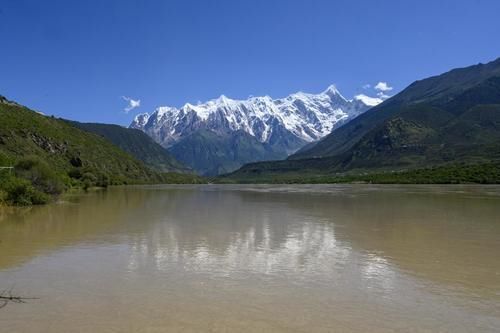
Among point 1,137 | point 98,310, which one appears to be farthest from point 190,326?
point 1,137

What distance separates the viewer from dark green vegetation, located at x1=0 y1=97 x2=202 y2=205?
55041 mm

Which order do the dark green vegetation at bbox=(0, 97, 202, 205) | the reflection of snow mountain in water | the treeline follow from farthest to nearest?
the dark green vegetation at bbox=(0, 97, 202, 205) → the treeline → the reflection of snow mountain in water

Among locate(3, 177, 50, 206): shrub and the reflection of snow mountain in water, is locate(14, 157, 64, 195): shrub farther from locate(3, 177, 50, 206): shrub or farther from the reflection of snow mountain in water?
the reflection of snow mountain in water

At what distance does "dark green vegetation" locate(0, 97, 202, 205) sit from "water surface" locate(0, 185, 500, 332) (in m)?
23.7

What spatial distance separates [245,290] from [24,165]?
194ft

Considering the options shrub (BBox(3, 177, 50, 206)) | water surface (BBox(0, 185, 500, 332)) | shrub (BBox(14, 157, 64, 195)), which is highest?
shrub (BBox(14, 157, 64, 195))

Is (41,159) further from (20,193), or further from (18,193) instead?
(18,193)

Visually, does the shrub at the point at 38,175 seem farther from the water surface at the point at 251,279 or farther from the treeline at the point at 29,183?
the water surface at the point at 251,279

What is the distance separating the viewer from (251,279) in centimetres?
1731

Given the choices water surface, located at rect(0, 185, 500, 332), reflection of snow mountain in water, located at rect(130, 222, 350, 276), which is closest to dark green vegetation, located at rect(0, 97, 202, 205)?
water surface, located at rect(0, 185, 500, 332)

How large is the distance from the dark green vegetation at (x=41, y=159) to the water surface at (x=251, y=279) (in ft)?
77.9

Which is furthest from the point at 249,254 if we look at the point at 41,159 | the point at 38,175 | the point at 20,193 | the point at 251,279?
the point at 41,159

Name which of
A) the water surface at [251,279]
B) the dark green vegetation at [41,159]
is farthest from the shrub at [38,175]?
the water surface at [251,279]

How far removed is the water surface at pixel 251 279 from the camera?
12516mm
